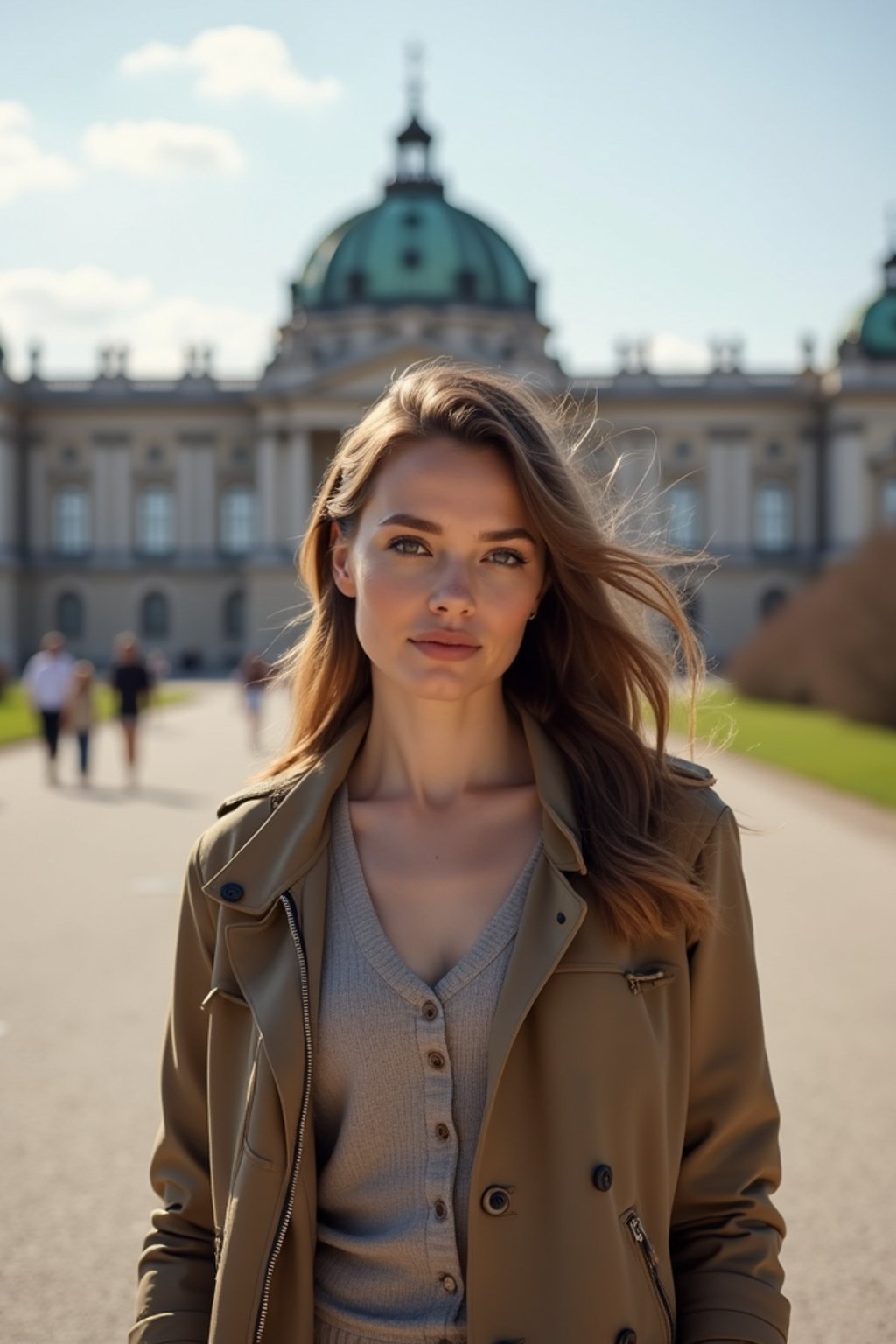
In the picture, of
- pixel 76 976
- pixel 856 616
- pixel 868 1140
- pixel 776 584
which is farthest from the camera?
pixel 776 584

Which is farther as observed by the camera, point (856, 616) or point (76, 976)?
point (856, 616)

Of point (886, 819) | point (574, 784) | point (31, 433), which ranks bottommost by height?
point (886, 819)

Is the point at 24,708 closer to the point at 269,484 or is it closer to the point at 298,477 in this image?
the point at 298,477

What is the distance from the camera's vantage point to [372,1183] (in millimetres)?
2652

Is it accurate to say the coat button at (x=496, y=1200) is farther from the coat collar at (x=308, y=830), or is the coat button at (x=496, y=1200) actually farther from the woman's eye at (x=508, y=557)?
the woman's eye at (x=508, y=557)

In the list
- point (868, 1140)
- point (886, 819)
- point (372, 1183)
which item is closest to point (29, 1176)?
point (868, 1140)

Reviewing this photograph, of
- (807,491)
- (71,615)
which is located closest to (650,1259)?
(807,491)

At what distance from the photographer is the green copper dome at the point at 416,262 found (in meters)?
80.1

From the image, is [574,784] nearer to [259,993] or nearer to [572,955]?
[572,955]

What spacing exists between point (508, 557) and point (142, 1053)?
5551 mm

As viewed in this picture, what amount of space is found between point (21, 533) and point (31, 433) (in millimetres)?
5244

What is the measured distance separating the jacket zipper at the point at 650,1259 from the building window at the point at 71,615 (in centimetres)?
8068

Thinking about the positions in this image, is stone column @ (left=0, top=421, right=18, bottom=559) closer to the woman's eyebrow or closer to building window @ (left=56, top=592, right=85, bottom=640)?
building window @ (left=56, top=592, right=85, bottom=640)

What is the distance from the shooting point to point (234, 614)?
264 feet
